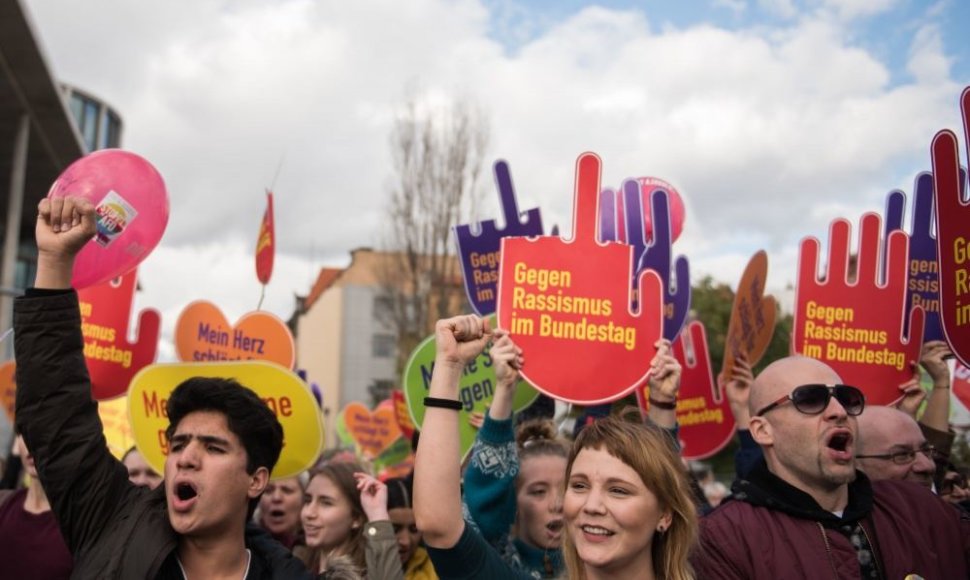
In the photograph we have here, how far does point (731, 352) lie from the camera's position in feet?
13.7

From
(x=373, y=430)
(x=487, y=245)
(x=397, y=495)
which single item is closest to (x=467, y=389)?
(x=397, y=495)

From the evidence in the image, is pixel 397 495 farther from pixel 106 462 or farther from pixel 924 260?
pixel 924 260

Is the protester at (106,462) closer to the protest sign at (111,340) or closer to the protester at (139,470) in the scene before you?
the protester at (139,470)

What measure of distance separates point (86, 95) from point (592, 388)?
32.3m

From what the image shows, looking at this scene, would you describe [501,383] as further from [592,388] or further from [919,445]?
[919,445]

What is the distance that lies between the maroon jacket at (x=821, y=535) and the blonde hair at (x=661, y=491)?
31 cm

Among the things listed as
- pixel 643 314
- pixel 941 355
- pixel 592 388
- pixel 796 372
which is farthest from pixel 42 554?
pixel 941 355

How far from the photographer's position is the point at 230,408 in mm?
2596

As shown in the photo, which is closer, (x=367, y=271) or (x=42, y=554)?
(x=42, y=554)

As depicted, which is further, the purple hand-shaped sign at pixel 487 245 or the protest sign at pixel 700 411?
the protest sign at pixel 700 411

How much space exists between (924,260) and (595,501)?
8.98 ft

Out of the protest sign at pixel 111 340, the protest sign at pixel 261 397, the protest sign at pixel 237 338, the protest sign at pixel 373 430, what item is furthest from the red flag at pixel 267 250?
the protest sign at pixel 373 430

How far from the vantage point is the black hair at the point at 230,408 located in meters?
2.59

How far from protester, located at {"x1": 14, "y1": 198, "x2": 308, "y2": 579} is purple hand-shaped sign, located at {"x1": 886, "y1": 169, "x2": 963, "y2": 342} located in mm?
2980
